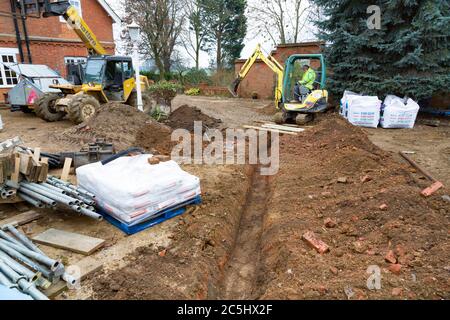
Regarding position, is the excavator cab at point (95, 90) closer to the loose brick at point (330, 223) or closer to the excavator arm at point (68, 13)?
the excavator arm at point (68, 13)

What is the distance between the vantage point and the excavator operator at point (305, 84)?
31.6 feet

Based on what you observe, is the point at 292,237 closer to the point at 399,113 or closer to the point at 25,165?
the point at 25,165

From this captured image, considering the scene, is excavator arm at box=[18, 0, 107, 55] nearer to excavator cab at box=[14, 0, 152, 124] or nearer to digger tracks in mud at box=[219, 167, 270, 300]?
excavator cab at box=[14, 0, 152, 124]

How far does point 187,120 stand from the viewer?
33.6 ft

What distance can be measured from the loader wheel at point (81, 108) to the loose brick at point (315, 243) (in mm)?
7601

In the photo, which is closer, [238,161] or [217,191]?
[217,191]

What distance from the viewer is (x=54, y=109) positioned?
10234 mm

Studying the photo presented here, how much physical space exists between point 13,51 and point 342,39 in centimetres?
1452

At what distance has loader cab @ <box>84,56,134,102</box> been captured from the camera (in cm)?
990

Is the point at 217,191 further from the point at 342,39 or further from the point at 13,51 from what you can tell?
the point at 13,51

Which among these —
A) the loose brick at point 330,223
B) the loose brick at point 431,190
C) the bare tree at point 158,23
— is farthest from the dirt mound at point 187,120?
the bare tree at point 158,23

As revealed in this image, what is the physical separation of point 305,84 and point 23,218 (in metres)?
8.42

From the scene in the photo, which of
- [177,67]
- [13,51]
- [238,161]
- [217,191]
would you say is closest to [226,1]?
[177,67]

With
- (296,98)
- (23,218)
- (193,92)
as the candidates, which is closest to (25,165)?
(23,218)
